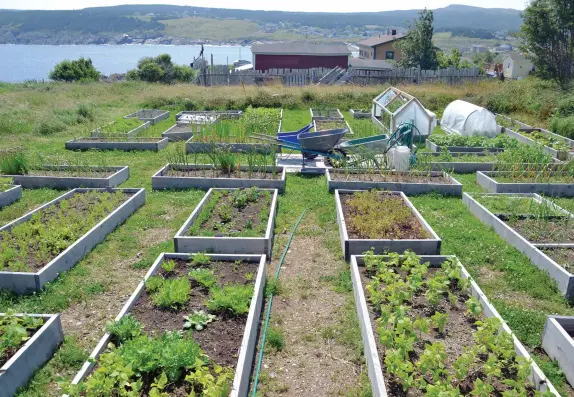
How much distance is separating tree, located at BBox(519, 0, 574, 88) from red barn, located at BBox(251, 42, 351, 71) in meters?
17.7

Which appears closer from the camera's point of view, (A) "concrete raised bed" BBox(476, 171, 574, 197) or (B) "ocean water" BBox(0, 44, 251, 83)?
(A) "concrete raised bed" BBox(476, 171, 574, 197)

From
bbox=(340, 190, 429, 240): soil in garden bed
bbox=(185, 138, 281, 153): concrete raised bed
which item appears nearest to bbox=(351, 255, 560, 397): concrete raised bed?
bbox=(340, 190, 429, 240): soil in garden bed

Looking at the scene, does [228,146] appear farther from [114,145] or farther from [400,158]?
[400,158]

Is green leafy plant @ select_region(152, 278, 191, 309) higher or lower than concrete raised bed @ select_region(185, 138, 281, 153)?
lower

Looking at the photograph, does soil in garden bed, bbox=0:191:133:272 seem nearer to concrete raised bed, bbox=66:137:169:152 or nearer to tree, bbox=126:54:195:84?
concrete raised bed, bbox=66:137:169:152

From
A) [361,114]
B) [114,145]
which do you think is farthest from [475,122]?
[114,145]

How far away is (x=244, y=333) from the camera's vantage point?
13.2 ft

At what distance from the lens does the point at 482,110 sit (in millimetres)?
12867

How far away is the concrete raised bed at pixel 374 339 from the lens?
11.3 ft

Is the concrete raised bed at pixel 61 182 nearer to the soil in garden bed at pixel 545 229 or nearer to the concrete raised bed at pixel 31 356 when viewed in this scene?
the concrete raised bed at pixel 31 356

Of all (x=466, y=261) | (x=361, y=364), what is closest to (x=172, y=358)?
(x=361, y=364)

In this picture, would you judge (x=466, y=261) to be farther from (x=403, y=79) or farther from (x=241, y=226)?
(x=403, y=79)

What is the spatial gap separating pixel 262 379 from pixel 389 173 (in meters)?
5.89

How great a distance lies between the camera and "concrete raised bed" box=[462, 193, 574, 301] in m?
5.06
